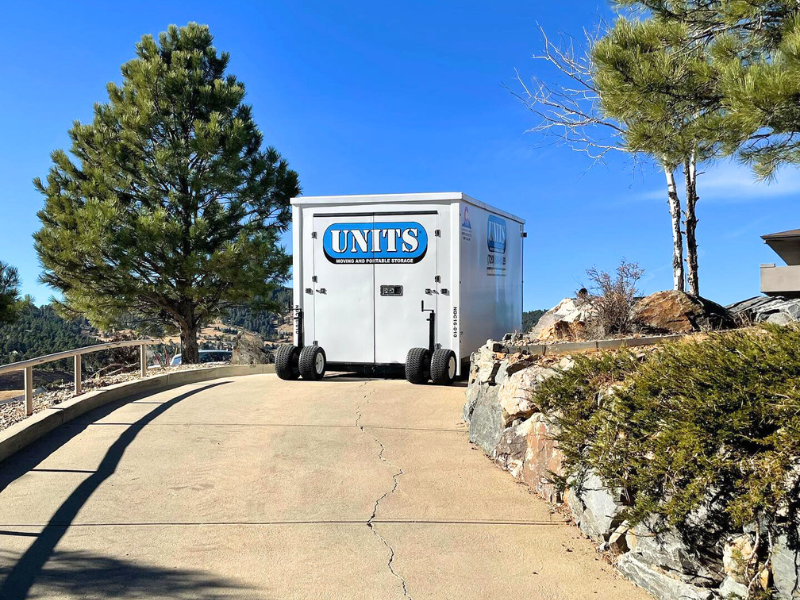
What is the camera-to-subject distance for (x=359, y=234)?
459 inches

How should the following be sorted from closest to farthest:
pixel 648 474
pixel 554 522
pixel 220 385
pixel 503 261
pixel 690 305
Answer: pixel 648 474 → pixel 554 522 → pixel 690 305 → pixel 220 385 → pixel 503 261

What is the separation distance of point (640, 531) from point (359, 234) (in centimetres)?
840

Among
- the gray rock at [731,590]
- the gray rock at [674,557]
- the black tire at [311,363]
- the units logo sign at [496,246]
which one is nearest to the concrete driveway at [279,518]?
the gray rock at [674,557]

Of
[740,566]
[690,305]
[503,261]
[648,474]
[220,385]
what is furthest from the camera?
[503,261]

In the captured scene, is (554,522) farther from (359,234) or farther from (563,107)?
(563,107)

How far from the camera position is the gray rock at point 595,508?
420 centimetres

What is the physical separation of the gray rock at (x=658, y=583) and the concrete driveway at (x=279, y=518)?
9 centimetres

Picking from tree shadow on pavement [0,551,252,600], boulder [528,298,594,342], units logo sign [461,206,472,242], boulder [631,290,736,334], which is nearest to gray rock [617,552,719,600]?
tree shadow on pavement [0,551,252,600]

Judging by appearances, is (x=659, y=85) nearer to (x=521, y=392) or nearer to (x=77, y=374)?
(x=521, y=392)

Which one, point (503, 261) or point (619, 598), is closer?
point (619, 598)

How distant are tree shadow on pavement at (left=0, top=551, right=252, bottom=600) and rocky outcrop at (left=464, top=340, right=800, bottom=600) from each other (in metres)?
2.26

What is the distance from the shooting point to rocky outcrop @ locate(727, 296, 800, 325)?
10.9m

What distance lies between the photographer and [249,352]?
17.2 meters

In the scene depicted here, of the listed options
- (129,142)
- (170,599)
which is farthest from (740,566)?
(129,142)
